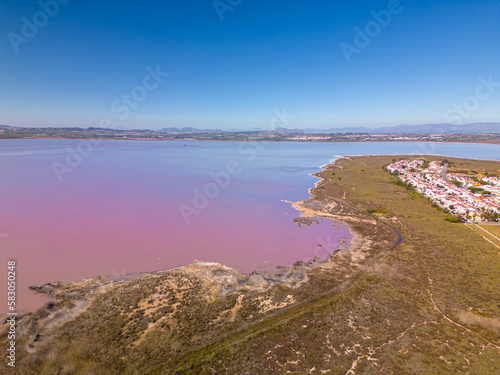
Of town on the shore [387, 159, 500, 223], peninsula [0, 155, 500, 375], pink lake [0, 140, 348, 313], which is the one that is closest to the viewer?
peninsula [0, 155, 500, 375]

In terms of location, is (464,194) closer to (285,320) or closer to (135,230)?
(285,320)

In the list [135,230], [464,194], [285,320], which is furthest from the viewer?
[464,194]

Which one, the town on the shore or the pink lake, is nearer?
the pink lake

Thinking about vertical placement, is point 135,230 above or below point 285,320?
above

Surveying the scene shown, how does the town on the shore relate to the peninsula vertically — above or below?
above

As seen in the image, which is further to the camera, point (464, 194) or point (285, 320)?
point (464, 194)

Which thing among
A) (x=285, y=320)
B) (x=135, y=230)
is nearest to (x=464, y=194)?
(x=285, y=320)

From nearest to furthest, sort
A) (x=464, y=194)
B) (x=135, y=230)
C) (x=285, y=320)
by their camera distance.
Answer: (x=285, y=320), (x=135, y=230), (x=464, y=194)

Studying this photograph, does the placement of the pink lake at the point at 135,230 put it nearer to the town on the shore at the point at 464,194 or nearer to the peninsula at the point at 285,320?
the peninsula at the point at 285,320

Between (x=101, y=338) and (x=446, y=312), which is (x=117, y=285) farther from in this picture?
(x=446, y=312)

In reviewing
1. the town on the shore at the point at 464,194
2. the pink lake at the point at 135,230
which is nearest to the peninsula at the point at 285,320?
the pink lake at the point at 135,230

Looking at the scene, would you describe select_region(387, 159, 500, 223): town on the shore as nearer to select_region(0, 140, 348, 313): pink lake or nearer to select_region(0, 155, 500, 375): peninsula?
select_region(0, 155, 500, 375): peninsula

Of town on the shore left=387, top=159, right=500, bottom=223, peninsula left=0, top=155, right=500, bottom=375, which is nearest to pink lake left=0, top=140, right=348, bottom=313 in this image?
peninsula left=0, top=155, right=500, bottom=375
